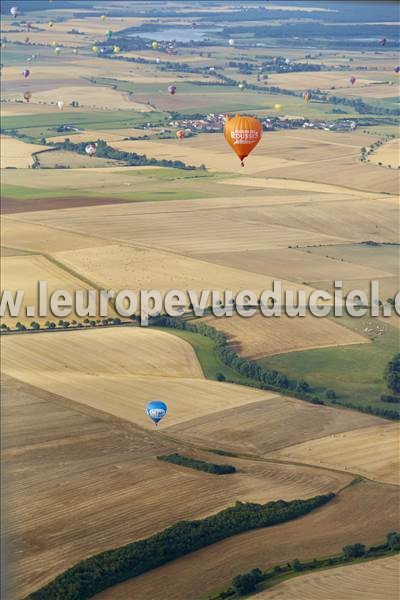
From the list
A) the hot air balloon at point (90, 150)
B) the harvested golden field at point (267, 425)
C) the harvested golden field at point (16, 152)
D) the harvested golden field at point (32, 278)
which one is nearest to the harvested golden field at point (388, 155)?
the hot air balloon at point (90, 150)

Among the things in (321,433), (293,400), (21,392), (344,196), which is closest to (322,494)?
(321,433)

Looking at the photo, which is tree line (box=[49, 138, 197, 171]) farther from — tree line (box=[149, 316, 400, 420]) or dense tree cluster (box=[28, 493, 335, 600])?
dense tree cluster (box=[28, 493, 335, 600])

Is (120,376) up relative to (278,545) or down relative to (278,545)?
up

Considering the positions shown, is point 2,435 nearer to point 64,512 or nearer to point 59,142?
point 64,512

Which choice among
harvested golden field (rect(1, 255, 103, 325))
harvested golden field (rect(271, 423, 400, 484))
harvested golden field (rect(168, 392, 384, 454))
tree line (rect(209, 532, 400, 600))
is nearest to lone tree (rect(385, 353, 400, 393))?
harvested golden field (rect(168, 392, 384, 454))

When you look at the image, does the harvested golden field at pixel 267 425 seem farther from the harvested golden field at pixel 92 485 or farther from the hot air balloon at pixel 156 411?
the harvested golden field at pixel 92 485

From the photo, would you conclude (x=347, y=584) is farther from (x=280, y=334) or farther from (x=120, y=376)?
(x=280, y=334)

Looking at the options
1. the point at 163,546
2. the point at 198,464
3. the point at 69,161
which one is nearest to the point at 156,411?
the point at 198,464
